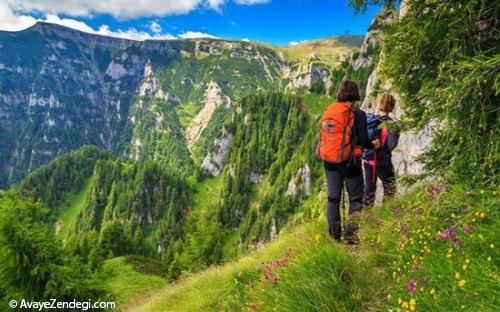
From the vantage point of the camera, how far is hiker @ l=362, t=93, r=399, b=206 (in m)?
11.2

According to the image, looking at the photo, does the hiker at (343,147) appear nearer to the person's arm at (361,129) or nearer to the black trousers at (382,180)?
the person's arm at (361,129)

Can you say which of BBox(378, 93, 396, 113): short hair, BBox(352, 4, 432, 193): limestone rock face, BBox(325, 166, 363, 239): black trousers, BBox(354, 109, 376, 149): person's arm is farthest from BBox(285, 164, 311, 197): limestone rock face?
BBox(354, 109, 376, 149): person's arm

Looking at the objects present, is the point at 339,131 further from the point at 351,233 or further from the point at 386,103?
the point at 386,103

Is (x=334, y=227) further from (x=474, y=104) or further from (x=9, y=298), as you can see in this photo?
(x=9, y=298)

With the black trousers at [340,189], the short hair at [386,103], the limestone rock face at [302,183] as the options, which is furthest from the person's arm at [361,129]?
the limestone rock face at [302,183]

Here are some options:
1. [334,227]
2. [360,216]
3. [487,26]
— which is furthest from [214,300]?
[487,26]

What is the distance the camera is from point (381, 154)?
37.7 feet

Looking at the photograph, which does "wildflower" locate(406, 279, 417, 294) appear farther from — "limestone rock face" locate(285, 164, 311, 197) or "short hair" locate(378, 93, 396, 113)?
"limestone rock face" locate(285, 164, 311, 197)

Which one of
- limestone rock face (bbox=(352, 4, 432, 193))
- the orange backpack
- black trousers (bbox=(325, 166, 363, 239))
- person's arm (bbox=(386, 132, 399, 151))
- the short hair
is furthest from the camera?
the short hair

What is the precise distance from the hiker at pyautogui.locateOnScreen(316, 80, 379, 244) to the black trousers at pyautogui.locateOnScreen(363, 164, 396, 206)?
1843 millimetres

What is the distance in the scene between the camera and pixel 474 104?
5867 mm

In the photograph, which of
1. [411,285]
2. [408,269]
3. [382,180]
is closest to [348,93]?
[382,180]

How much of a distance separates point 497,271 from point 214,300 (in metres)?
6.26

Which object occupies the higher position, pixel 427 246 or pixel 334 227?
pixel 427 246
